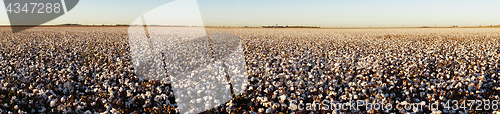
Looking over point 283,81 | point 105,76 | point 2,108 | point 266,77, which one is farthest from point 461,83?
point 2,108

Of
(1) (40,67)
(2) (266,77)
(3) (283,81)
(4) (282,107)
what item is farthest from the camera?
(1) (40,67)

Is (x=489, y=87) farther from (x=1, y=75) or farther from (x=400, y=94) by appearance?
(x=1, y=75)

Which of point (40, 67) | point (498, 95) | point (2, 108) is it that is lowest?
point (498, 95)

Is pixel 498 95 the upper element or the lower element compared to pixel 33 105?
lower

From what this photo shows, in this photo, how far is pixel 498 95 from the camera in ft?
20.5

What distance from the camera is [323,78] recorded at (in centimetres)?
794

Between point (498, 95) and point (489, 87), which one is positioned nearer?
point (498, 95)

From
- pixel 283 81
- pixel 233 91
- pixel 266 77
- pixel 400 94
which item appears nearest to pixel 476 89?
pixel 400 94

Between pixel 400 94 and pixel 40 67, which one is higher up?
pixel 40 67

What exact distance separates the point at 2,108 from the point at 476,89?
460 inches

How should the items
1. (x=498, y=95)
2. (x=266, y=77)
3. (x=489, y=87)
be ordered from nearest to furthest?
(x=498, y=95)
(x=489, y=87)
(x=266, y=77)

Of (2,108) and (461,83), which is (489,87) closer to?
(461,83)

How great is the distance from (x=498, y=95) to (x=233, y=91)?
6.72 m

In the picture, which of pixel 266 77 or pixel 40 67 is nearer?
pixel 266 77
